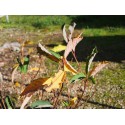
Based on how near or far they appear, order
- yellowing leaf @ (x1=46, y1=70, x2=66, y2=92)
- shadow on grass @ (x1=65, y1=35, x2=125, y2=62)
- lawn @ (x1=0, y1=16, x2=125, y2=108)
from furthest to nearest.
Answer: shadow on grass @ (x1=65, y1=35, x2=125, y2=62), lawn @ (x1=0, y1=16, x2=125, y2=108), yellowing leaf @ (x1=46, y1=70, x2=66, y2=92)

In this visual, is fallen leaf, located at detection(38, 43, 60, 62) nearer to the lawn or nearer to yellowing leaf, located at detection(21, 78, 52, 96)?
yellowing leaf, located at detection(21, 78, 52, 96)

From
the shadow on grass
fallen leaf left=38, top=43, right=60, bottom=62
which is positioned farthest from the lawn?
fallen leaf left=38, top=43, right=60, bottom=62

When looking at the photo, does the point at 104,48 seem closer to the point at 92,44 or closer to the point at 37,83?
the point at 92,44

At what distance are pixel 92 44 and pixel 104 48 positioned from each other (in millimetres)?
476

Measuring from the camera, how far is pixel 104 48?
646 centimetres

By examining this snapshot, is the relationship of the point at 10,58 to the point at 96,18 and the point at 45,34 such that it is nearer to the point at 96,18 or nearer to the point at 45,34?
the point at 45,34

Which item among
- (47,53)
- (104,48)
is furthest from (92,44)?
(47,53)

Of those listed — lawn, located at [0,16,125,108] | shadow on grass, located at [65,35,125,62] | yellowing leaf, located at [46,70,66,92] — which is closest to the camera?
yellowing leaf, located at [46,70,66,92]

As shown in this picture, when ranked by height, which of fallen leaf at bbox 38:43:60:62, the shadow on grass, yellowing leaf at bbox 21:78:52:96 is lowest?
yellowing leaf at bbox 21:78:52:96

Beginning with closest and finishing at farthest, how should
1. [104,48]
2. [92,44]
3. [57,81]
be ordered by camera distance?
[57,81]
[104,48]
[92,44]

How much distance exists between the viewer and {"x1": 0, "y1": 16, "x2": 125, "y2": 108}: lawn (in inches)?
154

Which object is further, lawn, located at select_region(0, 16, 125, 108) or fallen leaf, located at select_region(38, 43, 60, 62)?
lawn, located at select_region(0, 16, 125, 108)

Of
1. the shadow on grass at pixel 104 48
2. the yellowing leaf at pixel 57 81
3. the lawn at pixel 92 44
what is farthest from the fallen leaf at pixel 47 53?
the shadow on grass at pixel 104 48

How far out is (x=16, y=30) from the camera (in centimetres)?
867
